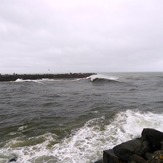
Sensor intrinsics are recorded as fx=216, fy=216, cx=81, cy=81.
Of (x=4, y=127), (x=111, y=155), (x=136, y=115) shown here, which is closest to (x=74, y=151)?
(x=111, y=155)

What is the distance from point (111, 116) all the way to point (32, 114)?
487 cm

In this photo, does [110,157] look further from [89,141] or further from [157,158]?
[89,141]

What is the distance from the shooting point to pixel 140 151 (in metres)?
6.04

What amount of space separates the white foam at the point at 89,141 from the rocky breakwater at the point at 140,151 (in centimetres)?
111

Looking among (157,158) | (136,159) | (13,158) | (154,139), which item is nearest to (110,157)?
(136,159)

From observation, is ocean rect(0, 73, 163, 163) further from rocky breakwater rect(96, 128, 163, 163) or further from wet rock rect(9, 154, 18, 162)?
rocky breakwater rect(96, 128, 163, 163)

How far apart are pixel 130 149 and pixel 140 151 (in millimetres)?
323

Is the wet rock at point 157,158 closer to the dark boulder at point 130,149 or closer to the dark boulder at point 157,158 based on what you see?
the dark boulder at point 157,158

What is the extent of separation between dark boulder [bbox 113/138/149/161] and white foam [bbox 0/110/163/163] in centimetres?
128

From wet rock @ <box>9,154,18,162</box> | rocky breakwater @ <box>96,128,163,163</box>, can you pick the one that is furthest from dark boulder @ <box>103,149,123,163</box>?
wet rock @ <box>9,154,18,162</box>

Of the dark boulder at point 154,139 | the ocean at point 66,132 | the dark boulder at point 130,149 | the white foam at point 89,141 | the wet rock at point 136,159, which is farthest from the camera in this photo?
the ocean at point 66,132

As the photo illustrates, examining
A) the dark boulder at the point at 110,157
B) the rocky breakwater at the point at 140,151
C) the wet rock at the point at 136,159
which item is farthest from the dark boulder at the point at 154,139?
the dark boulder at the point at 110,157

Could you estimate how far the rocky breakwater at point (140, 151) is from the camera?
552 centimetres

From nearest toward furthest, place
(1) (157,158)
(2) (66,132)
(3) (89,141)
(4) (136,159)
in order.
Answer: (1) (157,158) → (4) (136,159) → (3) (89,141) → (2) (66,132)
